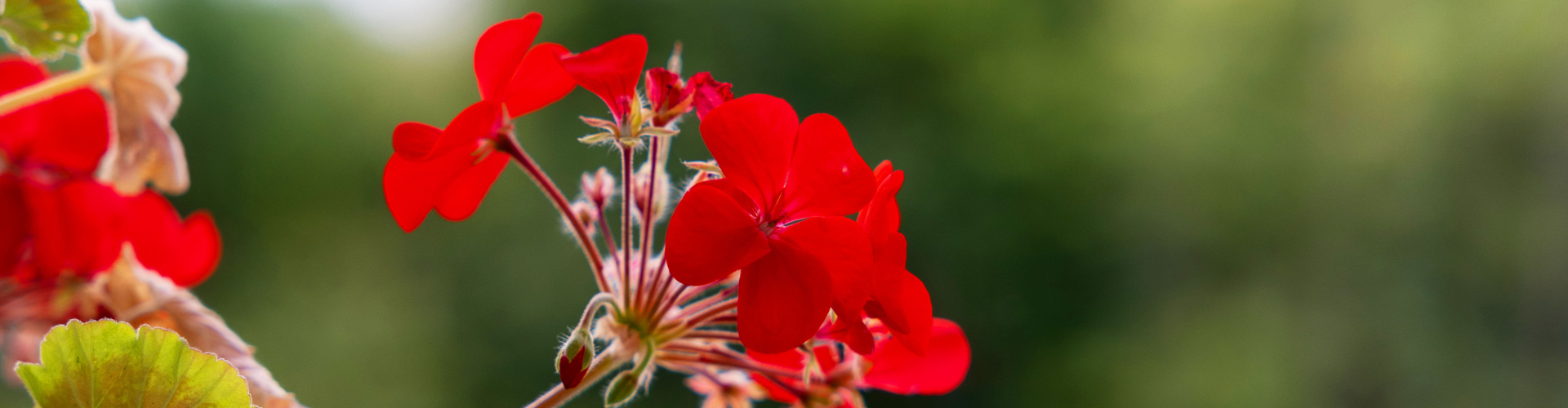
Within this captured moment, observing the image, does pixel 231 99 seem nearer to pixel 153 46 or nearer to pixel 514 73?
pixel 153 46

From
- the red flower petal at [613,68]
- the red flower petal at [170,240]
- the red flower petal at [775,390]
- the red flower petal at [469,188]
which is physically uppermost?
the red flower petal at [613,68]

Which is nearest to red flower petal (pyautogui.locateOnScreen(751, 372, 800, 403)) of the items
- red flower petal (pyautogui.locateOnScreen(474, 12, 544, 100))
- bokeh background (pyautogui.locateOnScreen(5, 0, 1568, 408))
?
red flower petal (pyautogui.locateOnScreen(474, 12, 544, 100))

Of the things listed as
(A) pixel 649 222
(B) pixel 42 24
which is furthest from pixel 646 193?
(B) pixel 42 24

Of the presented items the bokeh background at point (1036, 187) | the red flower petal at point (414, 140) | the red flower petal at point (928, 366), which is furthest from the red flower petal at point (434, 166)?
the bokeh background at point (1036, 187)

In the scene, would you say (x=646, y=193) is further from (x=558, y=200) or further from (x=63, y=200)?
(x=63, y=200)

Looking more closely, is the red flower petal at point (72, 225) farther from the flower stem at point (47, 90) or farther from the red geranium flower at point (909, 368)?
the red geranium flower at point (909, 368)

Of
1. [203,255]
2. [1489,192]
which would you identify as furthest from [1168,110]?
[203,255]
